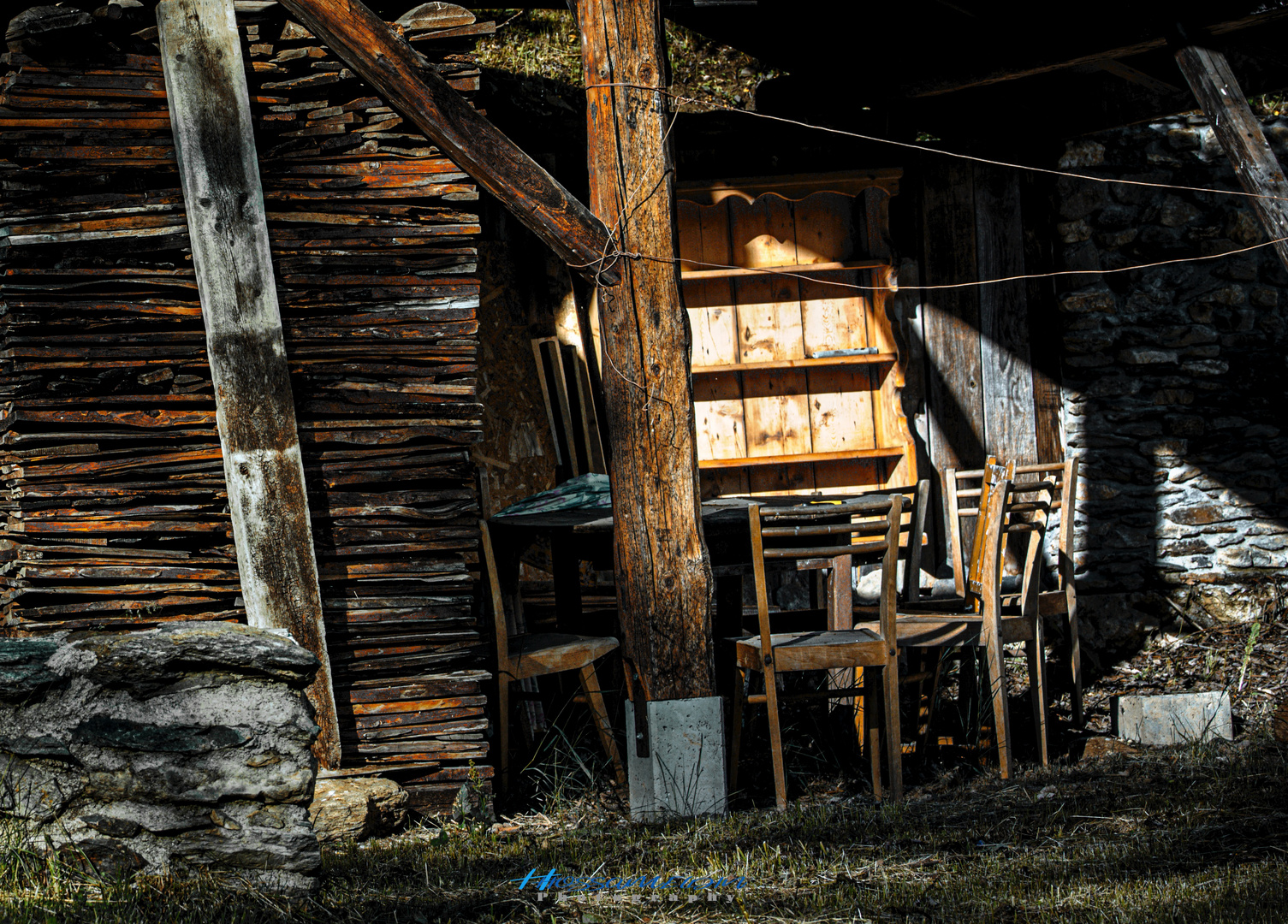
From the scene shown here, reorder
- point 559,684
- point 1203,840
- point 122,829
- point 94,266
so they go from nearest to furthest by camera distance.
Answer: point 122,829 < point 1203,840 < point 94,266 < point 559,684

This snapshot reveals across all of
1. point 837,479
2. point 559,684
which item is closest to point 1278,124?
point 837,479

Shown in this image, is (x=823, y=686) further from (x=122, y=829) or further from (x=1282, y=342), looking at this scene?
(x=1282, y=342)

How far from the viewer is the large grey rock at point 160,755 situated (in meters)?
2.73

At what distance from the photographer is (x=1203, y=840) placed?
3131mm

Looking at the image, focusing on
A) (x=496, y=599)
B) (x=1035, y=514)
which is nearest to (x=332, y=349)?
(x=496, y=599)

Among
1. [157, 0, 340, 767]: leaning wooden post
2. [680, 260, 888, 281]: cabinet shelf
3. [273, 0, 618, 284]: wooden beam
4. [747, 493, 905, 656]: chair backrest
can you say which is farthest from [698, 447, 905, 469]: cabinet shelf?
[157, 0, 340, 767]: leaning wooden post

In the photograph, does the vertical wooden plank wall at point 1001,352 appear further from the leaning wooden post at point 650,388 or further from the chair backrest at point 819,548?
the leaning wooden post at point 650,388

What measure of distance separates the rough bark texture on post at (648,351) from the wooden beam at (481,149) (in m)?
0.12

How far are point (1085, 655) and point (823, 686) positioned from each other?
192cm

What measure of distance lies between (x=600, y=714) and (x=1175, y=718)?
255 cm

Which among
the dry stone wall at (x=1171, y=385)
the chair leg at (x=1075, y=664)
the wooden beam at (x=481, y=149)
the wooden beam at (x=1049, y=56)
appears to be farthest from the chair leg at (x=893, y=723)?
the wooden beam at (x=1049, y=56)

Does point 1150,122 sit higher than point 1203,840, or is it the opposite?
point 1150,122

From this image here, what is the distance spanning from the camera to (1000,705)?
4074 mm

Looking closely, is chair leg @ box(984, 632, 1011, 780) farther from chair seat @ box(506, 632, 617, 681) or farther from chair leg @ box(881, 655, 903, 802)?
chair seat @ box(506, 632, 617, 681)
